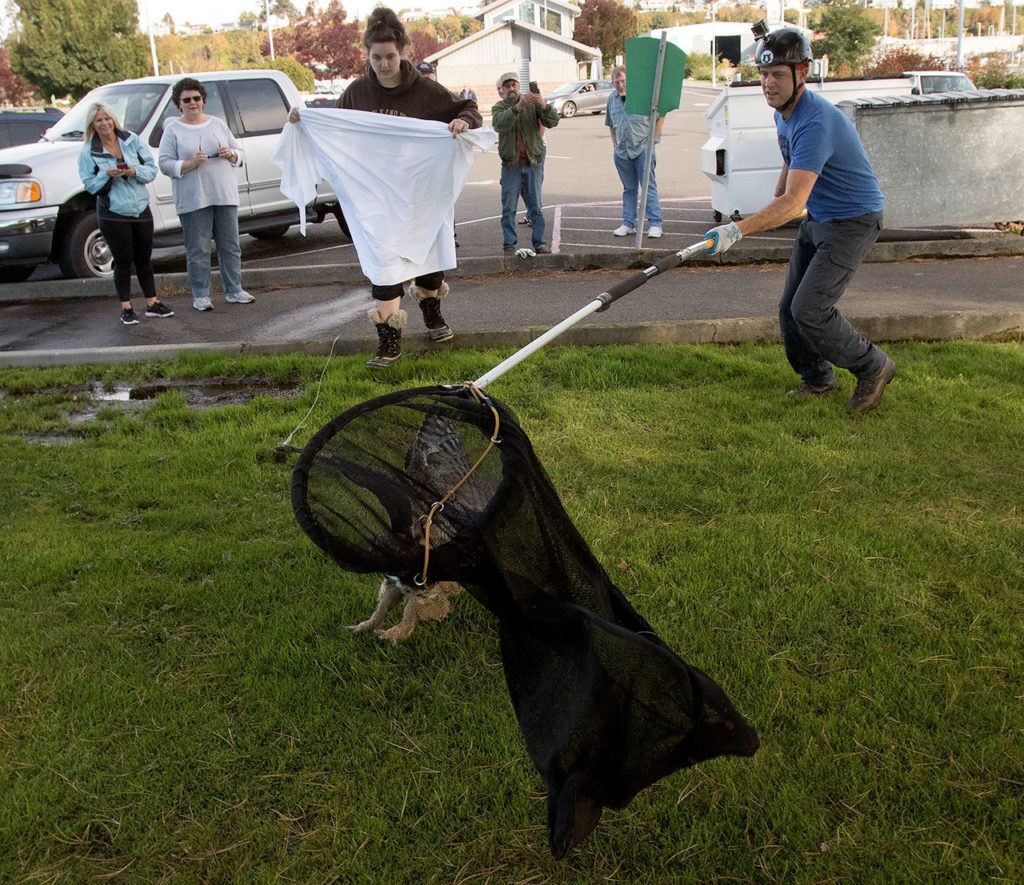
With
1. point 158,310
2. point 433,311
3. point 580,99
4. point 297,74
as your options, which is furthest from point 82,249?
point 297,74

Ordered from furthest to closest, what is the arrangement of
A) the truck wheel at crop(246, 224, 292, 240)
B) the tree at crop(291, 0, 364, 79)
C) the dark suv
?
the tree at crop(291, 0, 364, 79) → the dark suv → the truck wheel at crop(246, 224, 292, 240)

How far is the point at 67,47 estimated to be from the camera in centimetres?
4550

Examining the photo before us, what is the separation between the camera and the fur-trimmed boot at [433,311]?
7508mm

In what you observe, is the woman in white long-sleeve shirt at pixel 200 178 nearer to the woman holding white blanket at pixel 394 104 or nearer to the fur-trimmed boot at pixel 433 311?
the woman holding white blanket at pixel 394 104

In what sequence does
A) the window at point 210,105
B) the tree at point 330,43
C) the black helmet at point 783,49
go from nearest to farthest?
1. the black helmet at point 783,49
2. the window at point 210,105
3. the tree at point 330,43

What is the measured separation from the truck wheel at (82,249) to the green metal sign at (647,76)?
240 inches

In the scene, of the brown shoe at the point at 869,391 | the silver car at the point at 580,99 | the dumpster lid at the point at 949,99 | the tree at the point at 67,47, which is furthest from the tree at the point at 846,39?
the brown shoe at the point at 869,391

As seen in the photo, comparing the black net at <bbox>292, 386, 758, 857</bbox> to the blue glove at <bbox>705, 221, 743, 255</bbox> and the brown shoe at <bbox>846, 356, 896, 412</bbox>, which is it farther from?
the brown shoe at <bbox>846, 356, 896, 412</bbox>

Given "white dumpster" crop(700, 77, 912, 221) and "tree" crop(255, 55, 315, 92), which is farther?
"tree" crop(255, 55, 315, 92)

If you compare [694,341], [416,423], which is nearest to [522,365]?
[694,341]

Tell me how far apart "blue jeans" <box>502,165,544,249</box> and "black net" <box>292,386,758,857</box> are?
896 cm

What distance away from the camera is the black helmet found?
5.13 metres

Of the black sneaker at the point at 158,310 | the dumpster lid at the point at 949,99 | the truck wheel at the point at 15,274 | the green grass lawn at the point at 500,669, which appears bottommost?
the green grass lawn at the point at 500,669

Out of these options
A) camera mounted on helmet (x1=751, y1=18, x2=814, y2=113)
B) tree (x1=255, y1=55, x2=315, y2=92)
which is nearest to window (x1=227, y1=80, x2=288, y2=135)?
camera mounted on helmet (x1=751, y1=18, x2=814, y2=113)
